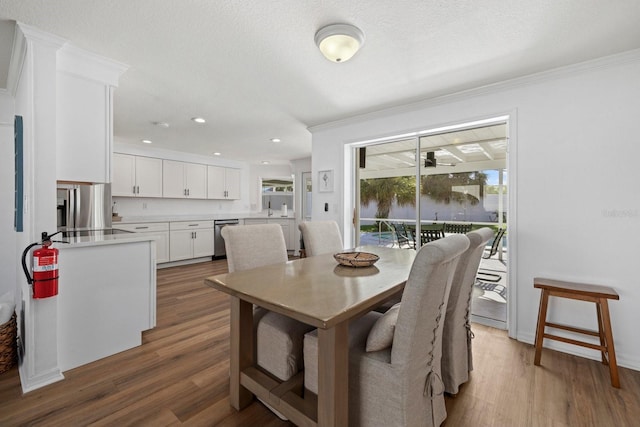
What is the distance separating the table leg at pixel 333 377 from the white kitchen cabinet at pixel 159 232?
4445 mm

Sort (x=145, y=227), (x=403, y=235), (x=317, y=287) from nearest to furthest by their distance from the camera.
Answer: (x=317, y=287), (x=403, y=235), (x=145, y=227)

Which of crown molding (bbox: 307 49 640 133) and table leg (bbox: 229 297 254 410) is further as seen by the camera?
crown molding (bbox: 307 49 640 133)

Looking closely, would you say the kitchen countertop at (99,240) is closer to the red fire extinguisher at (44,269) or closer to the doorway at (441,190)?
the red fire extinguisher at (44,269)

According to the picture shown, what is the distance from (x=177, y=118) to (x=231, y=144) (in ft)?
4.71

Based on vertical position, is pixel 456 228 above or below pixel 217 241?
above

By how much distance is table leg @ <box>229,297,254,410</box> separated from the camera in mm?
1545

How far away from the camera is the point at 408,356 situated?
110 centimetres

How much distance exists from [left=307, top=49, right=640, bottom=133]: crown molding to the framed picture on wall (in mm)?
683

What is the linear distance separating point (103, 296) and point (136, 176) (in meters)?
3.60

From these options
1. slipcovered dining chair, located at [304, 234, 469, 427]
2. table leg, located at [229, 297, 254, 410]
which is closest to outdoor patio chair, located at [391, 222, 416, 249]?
slipcovered dining chair, located at [304, 234, 469, 427]

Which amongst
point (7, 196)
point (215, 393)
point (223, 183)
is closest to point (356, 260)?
point (215, 393)

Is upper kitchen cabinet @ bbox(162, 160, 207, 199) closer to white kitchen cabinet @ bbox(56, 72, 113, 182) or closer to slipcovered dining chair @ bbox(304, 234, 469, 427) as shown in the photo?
white kitchen cabinet @ bbox(56, 72, 113, 182)

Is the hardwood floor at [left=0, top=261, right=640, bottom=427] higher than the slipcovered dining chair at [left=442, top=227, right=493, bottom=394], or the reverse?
the slipcovered dining chair at [left=442, top=227, right=493, bottom=394]

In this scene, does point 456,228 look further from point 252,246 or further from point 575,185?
point 252,246
